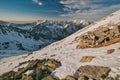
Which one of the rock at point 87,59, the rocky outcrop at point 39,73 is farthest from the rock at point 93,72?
the rocky outcrop at point 39,73

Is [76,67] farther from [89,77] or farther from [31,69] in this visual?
[31,69]

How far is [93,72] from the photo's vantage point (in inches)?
1842

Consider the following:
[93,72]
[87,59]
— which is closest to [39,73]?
[93,72]

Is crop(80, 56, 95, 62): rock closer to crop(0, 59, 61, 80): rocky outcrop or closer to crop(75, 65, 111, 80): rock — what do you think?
crop(75, 65, 111, 80): rock

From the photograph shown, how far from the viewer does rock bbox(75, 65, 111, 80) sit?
44.9m

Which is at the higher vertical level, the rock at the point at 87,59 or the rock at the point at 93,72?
the rock at the point at 87,59

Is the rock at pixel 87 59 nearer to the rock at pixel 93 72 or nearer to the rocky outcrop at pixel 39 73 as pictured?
the rock at pixel 93 72

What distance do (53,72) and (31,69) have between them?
325 inches

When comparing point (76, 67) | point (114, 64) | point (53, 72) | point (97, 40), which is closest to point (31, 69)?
point (53, 72)

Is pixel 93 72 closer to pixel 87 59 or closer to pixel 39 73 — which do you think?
pixel 87 59

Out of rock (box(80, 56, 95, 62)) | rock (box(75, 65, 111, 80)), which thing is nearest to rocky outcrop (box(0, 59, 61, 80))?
rock (box(75, 65, 111, 80))

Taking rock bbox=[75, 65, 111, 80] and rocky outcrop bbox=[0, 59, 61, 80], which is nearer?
rock bbox=[75, 65, 111, 80]

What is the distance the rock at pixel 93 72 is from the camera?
4494 cm

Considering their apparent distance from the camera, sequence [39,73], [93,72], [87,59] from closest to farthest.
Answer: [93,72], [39,73], [87,59]
